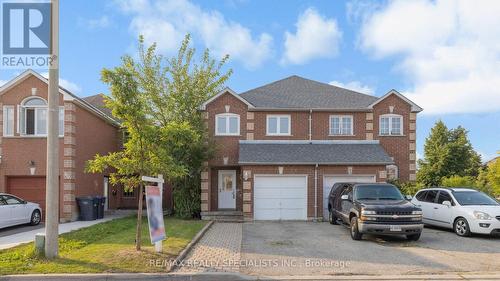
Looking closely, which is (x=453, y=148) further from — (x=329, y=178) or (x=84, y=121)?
(x=84, y=121)

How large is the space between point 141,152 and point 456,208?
10803 mm

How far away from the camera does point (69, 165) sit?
18438mm

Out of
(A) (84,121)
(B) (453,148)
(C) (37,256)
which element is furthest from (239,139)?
(B) (453,148)

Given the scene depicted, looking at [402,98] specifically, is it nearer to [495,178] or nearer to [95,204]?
[495,178]

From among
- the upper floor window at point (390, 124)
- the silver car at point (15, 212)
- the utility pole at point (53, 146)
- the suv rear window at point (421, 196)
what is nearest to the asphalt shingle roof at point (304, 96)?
the upper floor window at point (390, 124)

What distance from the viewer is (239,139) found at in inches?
856

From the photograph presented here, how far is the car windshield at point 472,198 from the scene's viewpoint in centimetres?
1489

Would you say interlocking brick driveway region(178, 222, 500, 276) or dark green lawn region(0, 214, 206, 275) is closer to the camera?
dark green lawn region(0, 214, 206, 275)

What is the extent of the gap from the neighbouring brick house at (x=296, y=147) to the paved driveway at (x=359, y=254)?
4.88 metres

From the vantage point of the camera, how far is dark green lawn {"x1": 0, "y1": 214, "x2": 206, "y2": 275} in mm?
8828

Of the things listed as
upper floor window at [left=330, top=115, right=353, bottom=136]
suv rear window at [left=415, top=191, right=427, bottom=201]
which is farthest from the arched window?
suv rear window at [left=415, top=191, right=427, bottom=201]

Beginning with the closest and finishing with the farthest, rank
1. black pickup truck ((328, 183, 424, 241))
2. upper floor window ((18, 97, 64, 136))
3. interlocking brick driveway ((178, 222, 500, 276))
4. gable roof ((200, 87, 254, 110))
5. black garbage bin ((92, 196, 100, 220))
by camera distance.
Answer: interlocking brick driveway ((178, 222, 500, 276)), black pickup truck ((328, 183, 424, 241)), upper floor window ((18, 97, 64, 136)), black garbage bin ((92, 196, 100, 220)), gable roof ((200, 87, 254, 110))

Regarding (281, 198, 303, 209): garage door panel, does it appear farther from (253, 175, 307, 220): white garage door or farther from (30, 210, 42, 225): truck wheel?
(30, 210, 42, 225): truck wheel

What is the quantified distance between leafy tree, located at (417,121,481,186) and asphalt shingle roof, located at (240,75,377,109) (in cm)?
2057
